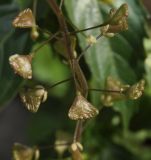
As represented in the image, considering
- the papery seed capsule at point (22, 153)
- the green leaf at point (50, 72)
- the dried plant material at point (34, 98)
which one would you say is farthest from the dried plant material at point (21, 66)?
the green leaf at point (50, 72)

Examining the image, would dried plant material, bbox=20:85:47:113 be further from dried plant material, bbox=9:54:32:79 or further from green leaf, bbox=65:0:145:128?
green leaf, bbox=65:0:145:128

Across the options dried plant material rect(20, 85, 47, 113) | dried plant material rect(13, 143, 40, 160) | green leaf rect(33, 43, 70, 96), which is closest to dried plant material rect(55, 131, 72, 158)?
dried plant material rect(13, 143, 40, 160)

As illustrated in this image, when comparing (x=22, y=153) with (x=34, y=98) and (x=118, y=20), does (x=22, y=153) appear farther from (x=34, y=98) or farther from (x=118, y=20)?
(x=118, y=20)

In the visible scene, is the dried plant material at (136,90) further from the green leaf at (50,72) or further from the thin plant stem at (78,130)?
the green leaf at (50,72)

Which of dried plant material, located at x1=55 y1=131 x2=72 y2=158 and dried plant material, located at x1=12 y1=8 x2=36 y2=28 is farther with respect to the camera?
dried plant material, located at x1=55 y1=131 x2=72 y2=158

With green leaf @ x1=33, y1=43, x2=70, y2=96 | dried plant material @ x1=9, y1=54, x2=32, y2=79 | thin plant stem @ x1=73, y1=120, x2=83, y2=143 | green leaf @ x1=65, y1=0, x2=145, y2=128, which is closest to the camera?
dried plant material @ x1=9, y1=54, x2=32, y2=79

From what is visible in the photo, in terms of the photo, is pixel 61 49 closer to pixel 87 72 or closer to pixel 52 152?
pixel 87 72

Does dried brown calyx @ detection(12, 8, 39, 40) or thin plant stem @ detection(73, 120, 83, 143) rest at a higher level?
dried brown calyx @ detection(12, 8, 39, 40)
